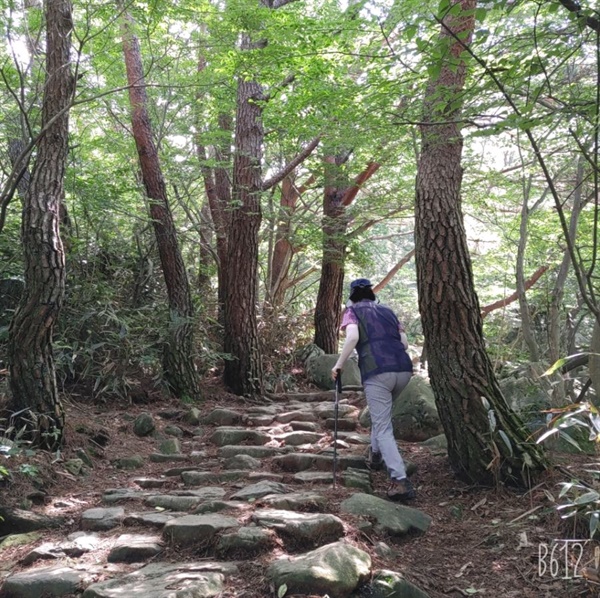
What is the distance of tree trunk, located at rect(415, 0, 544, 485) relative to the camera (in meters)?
4.47

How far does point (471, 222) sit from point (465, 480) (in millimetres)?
11025

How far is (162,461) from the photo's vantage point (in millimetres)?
6004

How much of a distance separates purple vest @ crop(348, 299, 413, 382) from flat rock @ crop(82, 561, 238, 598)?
7.24 ft

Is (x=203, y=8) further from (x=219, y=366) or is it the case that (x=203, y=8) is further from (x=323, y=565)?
(x=323, y=565)

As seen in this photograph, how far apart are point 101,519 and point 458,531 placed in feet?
8.73

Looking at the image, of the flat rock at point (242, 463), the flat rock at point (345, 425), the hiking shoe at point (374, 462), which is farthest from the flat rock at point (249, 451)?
the flat rock at point (345, 425)

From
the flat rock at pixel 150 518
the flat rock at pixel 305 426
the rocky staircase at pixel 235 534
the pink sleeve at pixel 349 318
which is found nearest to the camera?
the rocky staircase at pixel 235 534

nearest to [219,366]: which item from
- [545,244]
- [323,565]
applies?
[545,244]

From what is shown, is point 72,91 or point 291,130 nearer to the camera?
point 72,91

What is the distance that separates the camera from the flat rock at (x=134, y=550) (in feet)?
11.2

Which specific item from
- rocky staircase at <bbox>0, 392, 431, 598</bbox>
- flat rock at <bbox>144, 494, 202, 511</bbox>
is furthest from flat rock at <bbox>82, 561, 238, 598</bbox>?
flat rock at <bbox>144, 494, 202, 511</bbox>

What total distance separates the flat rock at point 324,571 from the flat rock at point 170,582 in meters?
0.30

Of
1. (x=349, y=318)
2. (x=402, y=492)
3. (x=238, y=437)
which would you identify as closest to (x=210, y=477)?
(x=238, y=437)

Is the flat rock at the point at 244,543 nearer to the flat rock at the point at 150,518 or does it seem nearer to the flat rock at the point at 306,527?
the flat rock at the point at 306,527
